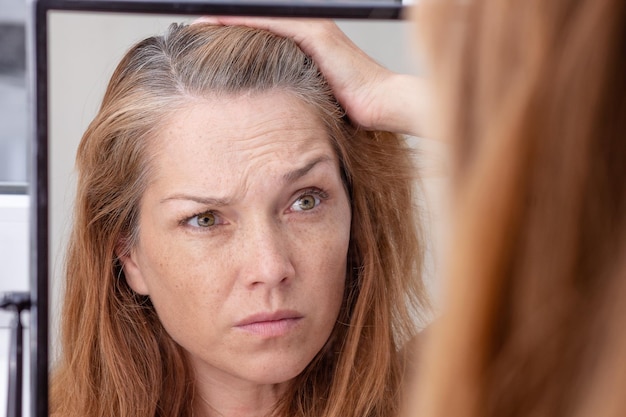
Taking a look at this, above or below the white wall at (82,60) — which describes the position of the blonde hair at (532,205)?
below

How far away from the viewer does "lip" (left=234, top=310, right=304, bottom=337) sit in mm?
559

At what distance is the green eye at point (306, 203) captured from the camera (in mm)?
551

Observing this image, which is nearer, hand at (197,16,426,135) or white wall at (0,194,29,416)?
hand at (197,16,426,135)

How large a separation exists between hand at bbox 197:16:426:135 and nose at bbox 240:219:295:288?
0.09 m

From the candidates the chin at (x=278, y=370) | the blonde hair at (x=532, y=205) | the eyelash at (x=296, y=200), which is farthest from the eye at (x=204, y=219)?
the blonde hair at (x=532, y=205)

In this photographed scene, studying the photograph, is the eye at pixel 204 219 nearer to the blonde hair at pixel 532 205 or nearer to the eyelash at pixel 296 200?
the eyelash at pixel 296 200

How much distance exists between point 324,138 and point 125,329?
0.19 m

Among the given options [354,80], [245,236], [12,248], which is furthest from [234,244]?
[12,248]

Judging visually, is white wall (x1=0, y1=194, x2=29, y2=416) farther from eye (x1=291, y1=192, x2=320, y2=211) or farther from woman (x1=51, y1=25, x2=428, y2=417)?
eye (x1=291, y1=192, x2=320, y2=211)

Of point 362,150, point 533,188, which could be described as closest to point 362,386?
point 362,150

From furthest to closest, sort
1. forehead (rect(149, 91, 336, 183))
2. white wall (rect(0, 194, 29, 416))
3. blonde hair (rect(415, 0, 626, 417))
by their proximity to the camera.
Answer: white wall (rect(0, 194, 29, 416)) → forehead (rect(149, 91, 336, 183)) → blonde hair (rect(415, 0, 626, 417))

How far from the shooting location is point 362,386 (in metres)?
0.59

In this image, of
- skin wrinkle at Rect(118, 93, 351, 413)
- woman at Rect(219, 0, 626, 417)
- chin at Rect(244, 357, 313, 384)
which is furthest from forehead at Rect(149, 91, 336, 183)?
woman at Rect(219, 0, 626, 417)

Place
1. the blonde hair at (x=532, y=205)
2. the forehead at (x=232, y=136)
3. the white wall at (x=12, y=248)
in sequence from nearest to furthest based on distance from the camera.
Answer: the blonde hair at (x=532, y=205) → the forehead at (x=232, y=136) → the white wall at (x=12, y=248)
